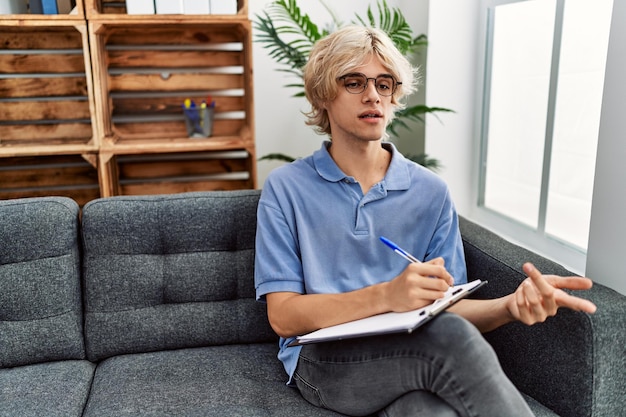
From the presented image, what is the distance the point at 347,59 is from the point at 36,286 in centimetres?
101

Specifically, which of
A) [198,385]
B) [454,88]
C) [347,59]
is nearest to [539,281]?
[347,59]

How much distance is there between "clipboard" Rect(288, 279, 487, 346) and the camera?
104 centimetres

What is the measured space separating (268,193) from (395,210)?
1.06 ft

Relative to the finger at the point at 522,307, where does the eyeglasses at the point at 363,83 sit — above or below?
above

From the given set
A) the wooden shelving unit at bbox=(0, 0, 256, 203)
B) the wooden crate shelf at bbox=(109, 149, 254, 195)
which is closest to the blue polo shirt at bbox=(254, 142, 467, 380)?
the wooden shelving unit at bbox=(0, 0, 256, 203)

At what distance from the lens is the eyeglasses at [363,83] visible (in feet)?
4.54

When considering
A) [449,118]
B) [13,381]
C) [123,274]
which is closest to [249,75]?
[449,118]

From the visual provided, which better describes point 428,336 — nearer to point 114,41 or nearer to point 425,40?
point 425,40

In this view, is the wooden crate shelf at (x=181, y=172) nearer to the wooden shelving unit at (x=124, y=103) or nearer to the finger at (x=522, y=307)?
the wooden shelving unit at (x=124, y=103)

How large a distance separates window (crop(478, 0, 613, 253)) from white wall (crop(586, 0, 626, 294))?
378 millimetres

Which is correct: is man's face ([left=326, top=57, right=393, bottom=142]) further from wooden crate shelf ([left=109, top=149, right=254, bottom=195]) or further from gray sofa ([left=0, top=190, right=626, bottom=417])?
wooden crate shelf ([left=109, top=149, right=254, bottom=195])

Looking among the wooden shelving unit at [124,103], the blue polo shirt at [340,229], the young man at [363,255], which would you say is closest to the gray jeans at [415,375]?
the young man at [363,255]

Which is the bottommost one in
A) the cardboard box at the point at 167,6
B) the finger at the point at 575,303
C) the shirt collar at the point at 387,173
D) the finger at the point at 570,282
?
the finger at the point at 575,303

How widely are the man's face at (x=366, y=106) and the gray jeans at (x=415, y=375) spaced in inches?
20.0
